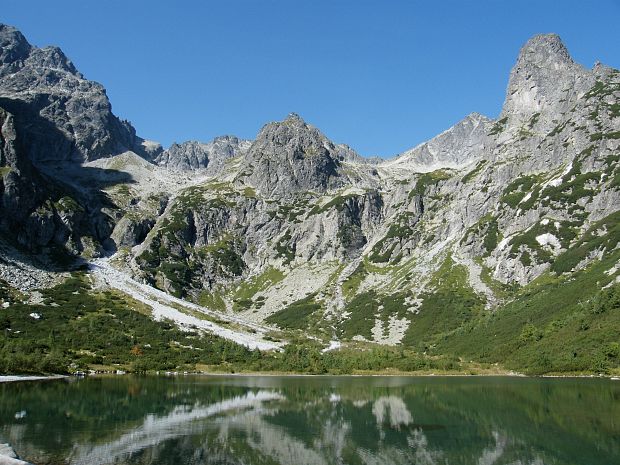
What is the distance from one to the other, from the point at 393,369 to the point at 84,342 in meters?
77.3

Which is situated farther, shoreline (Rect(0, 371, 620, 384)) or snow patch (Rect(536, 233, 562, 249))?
snow patch (Rect(536, 233, 562, 249))

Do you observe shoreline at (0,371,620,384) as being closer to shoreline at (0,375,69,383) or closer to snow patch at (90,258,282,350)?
shoreline at (0,375,69,383)

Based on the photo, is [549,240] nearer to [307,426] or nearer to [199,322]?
[199,322]

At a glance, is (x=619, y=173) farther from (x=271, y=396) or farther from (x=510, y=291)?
(x=271, y=396)

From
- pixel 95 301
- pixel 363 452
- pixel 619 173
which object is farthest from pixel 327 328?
pixel 363 452

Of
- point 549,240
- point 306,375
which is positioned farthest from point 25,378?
point 549,240

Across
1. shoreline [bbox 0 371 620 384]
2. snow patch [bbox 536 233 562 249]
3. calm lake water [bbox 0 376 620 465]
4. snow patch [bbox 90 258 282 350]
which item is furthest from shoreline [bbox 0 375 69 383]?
snow patch [bbox 536 233 562 249]

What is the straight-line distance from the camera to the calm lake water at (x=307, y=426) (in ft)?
120

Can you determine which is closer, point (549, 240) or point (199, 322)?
point (199, 322)

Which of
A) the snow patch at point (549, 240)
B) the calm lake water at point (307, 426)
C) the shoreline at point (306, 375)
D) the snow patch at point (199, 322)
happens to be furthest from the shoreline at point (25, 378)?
the snow patch at point (549, 240)

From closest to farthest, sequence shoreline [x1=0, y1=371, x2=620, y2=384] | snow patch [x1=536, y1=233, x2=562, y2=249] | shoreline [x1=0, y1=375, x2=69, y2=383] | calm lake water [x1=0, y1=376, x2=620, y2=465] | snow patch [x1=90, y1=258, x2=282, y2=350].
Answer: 1. calm lake water [x1=0, y1=376, x2=620, y2=465]
2. shoreline [x1=0, y1=375, x2=69, y2=383]
3. shoreline [x1=0, y1=371, x2=620, y2=384]
4. snow patch [x1=90, y1=258, x2=282, y2=350]
5. snow patch [x1=536, y1=233, x2=562, y2=249]

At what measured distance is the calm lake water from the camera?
36.4m

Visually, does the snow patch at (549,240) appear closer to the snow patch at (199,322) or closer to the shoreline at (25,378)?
the snow patch at (199,322)

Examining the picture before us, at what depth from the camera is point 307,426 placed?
49375mm
